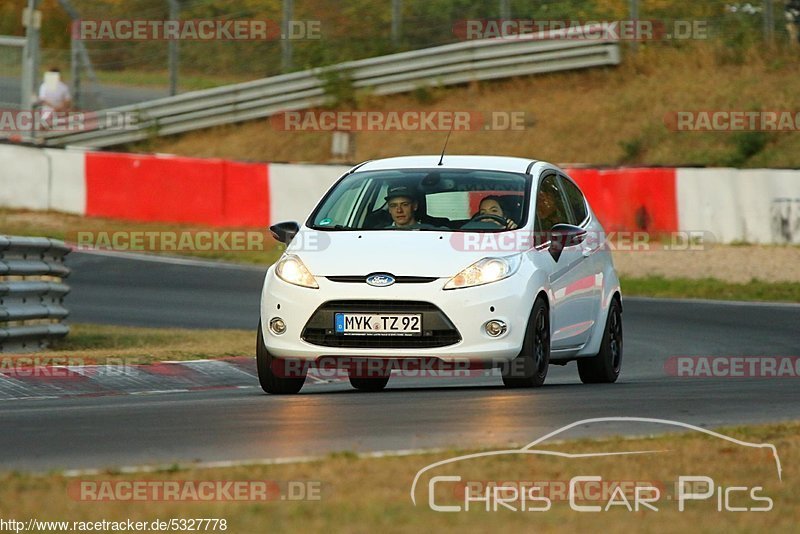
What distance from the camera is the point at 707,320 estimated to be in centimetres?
1786

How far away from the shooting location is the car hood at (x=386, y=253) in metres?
10.2

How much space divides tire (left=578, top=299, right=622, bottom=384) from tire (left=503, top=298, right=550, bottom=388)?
130 centimetres

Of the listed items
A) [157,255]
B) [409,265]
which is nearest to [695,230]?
[157,255]

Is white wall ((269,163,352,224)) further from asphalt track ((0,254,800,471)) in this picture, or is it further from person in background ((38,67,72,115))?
asphalt track ((0,254,800,471))

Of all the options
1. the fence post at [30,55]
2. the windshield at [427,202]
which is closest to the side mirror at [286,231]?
the windshield at [427,202]

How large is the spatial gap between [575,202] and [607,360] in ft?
3.74

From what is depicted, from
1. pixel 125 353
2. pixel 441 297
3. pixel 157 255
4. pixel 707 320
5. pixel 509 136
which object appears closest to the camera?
pixel 441 297

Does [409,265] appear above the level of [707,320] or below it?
above

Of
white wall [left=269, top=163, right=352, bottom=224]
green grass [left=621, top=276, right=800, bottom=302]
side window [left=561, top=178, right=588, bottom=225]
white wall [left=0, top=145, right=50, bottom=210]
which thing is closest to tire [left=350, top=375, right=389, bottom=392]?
side window [left=561, top=178, right=588, bottom=225]

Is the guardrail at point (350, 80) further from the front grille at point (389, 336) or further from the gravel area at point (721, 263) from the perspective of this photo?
the front grille at point (389, 336)

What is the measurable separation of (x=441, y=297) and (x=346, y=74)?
24370 mm

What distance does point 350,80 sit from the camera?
34156mm

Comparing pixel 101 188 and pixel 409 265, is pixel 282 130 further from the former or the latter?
pixel 409 265

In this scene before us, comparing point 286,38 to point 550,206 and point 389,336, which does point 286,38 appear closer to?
point 550,206
